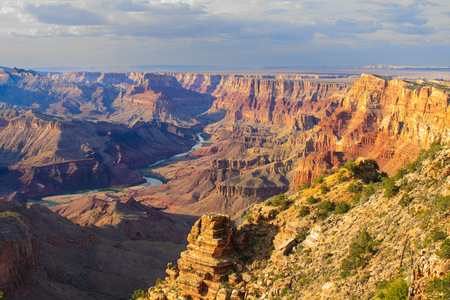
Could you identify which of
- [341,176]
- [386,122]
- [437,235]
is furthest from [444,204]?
[386,122]

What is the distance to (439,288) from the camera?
45.0ft

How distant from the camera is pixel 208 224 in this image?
2655cm

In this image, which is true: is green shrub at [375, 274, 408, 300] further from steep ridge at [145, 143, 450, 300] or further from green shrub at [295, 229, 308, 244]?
green shrub at [295, 229, 308, 244]

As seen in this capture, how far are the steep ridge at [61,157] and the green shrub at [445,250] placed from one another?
134715mm

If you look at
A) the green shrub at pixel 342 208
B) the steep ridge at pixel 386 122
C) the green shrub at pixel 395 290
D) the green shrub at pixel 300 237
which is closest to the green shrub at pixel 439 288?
the green shrub at pixel 395 290

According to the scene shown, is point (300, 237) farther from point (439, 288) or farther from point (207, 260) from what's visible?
point (439, 288)

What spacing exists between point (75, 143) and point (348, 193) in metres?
164

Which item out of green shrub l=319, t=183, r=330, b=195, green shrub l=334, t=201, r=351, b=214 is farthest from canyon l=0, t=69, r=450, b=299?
green shrub l=334, t=201, r=351, b=214

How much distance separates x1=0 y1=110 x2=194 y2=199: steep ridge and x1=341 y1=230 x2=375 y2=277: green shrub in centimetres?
12928

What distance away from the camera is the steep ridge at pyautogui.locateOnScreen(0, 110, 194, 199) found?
470ft

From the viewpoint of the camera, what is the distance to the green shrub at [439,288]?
1351 centimetres

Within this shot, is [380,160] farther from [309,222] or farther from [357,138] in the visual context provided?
[309,222]

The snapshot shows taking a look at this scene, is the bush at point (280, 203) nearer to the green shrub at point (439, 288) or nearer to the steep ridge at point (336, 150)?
the green shrub at point (439, 288)

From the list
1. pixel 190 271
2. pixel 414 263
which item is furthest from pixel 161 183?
pixel 414 263
